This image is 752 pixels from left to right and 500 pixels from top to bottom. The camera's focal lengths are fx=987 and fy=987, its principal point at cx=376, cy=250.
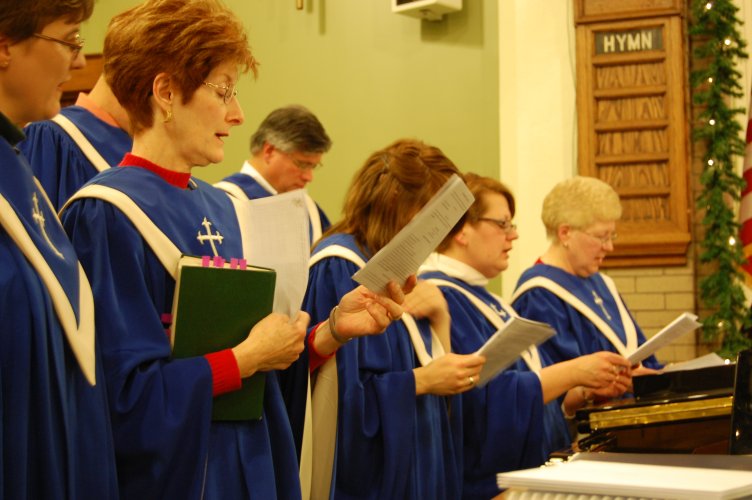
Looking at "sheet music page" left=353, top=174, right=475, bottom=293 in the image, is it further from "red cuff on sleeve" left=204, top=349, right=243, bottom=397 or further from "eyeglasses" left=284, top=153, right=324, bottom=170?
"eyeglasses" left=284, top=153, right=324, bottom=170

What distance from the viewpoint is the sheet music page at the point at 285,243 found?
2.16 metres

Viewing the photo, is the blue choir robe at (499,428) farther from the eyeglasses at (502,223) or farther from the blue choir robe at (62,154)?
the blue choir robe at (62,154)

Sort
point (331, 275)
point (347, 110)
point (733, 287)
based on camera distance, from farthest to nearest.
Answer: point (347, 110)
point (733, 287)
point (331, 275)

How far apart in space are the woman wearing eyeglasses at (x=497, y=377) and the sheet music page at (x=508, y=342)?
233 mm

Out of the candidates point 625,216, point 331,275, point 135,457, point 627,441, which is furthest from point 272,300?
point 625,216

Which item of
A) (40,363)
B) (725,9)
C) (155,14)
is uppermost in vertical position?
(725,9)

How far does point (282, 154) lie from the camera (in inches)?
209

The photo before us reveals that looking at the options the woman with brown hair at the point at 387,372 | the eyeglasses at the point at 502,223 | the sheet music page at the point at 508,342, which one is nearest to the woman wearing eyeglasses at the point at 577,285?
the eyeglasses at the point at 502,223

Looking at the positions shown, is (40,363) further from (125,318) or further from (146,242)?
(146,242)

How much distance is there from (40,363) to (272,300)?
565mm

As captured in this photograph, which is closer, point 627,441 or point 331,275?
point 627,441

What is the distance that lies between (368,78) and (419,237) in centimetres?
528

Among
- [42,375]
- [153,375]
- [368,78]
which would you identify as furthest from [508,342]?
[368,78]

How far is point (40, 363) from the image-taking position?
1663 mm
